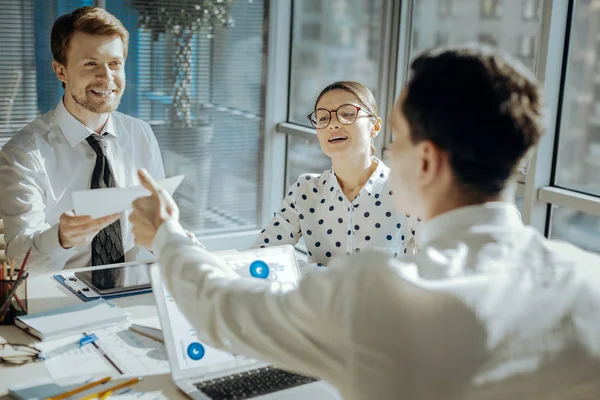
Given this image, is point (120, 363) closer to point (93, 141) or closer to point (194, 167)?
point (93, 141)

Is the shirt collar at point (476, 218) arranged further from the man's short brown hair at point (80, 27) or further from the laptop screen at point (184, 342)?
the man's short brown hair at point (80, 27)

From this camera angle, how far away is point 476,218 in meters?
1.08

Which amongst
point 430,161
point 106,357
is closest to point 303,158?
point 106,357

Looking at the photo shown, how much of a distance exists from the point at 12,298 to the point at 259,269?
63 centimetres

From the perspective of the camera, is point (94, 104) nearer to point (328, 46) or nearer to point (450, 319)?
point (450, 319)

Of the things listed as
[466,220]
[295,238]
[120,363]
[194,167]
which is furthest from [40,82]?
[466,220]

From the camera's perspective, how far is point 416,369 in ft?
3.20

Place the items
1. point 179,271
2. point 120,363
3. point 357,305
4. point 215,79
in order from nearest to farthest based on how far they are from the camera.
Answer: point 357,305 < point 179,271 < point 120,363 < point 215,79

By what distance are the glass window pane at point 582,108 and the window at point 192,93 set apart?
2.20 m

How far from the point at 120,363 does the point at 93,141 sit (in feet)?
3.85

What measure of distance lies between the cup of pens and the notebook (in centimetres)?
4

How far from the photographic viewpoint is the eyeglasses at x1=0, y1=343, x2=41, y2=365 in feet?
5.19

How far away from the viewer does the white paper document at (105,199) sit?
1477mm

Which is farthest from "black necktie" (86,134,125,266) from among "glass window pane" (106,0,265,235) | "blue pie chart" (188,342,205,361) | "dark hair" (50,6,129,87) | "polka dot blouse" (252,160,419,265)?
"glass window pane" (106,0,265,235)
